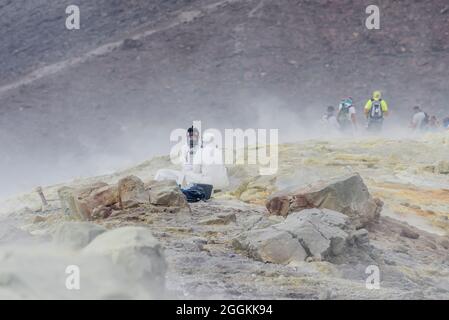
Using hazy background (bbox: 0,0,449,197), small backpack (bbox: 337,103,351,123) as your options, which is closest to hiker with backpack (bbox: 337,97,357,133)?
small backpack (bbox: 337,103,351,123)

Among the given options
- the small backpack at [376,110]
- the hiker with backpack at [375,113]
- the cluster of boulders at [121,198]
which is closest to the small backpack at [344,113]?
the hiker with backpack at [375,113]

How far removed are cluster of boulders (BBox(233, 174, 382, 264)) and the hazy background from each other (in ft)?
50.0

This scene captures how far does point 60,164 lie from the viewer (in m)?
24.8

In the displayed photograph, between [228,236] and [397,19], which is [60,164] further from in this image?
[228,236]

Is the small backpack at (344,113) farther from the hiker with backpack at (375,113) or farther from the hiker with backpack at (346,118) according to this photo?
the hiker with backpack at (375,113)

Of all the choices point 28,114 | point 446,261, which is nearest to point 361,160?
point 446,261

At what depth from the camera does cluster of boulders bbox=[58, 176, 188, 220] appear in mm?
8906

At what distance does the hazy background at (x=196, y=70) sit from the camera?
2712cm

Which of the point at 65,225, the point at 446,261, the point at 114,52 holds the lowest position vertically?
the point at 446,261

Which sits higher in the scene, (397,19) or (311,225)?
(397,19)

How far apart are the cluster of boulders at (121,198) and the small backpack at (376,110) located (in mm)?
9812
